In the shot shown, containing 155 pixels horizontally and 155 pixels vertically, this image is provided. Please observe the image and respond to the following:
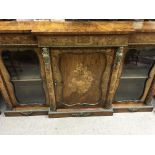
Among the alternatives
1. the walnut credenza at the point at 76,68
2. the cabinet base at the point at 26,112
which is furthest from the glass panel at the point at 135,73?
the cabinet base at the point at 26,112

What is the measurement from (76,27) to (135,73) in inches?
27.2

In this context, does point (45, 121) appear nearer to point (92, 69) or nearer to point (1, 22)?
point (92, 69)

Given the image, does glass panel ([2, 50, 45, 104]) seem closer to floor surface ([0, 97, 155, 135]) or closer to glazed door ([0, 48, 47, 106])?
glazed door ([0, 48, 47, 106])

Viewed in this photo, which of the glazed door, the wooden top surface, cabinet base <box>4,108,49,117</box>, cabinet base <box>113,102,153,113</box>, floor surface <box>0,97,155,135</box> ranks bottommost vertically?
floor surface <box>0,97,155,135</box>

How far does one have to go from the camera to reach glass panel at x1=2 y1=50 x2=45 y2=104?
1.33m

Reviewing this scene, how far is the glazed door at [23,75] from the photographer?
1318mm

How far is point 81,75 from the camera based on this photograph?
141 cm

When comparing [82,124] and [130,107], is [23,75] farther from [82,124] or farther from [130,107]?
[130,107]

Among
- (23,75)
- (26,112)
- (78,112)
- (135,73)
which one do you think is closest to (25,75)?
(23,75)

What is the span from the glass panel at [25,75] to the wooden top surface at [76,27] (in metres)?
0.20

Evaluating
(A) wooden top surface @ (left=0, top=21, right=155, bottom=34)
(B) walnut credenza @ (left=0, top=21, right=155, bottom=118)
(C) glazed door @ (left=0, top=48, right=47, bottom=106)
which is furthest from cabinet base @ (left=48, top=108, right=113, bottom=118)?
(A) wooden top surface @ (left=0, top=21, right=155, bottom=34)

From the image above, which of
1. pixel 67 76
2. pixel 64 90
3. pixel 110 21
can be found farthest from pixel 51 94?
pixel 110 21

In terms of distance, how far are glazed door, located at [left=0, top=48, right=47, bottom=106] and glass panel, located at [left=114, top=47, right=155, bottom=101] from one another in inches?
26.2

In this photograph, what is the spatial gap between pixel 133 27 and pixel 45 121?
3.51 feet
